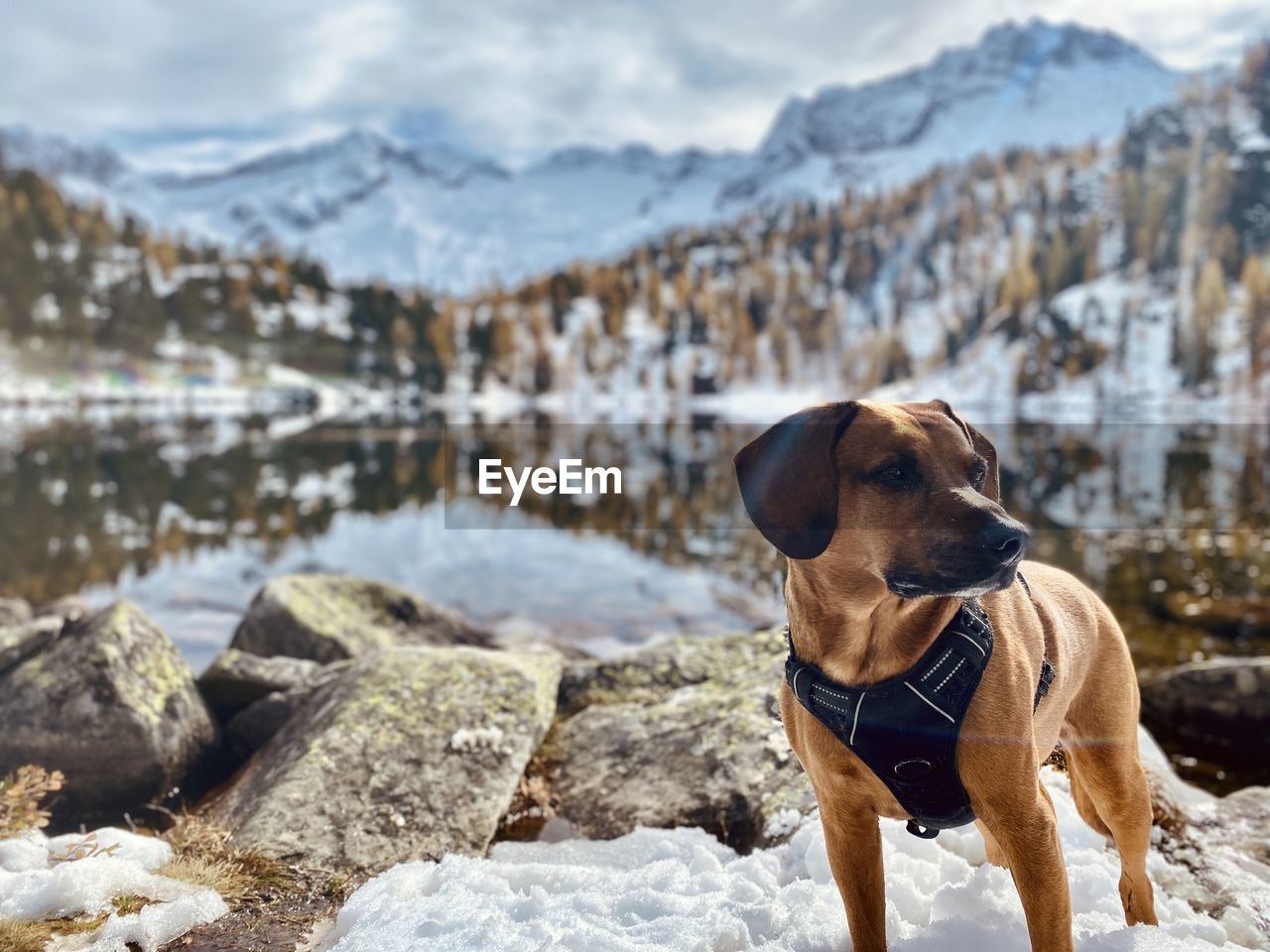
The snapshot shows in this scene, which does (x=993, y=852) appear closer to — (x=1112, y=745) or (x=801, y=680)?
(x=1112, y=745)

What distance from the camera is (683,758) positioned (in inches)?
242

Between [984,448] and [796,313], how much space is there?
183614mm

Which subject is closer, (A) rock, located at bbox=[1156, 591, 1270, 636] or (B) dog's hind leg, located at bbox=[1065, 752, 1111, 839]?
(B) dog's hind leg, located at bbox=[1065, 752, 1111, 839]

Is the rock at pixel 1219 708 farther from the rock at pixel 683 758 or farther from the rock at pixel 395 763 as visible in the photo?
the rock at pixel 395 763

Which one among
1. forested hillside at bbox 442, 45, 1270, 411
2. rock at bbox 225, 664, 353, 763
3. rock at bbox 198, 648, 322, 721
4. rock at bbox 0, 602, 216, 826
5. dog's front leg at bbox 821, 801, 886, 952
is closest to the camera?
dog's front leg at bbox 821, 801, 886, 952

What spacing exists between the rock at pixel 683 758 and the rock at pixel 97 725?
290 cm

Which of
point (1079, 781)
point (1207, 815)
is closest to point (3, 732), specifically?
point (1079, 781)

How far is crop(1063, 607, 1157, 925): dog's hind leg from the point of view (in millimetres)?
3734

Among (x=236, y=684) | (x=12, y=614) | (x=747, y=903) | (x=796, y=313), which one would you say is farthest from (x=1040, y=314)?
(x=747, y=903)

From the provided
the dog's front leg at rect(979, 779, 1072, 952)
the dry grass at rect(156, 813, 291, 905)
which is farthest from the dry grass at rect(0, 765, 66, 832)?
the dog's front leg at rect(979, 779, 1072, 952)

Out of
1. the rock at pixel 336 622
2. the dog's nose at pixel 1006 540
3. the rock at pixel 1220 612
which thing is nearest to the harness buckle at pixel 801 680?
the dog's nose at pixel 1006 540

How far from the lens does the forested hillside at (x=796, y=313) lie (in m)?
98.1

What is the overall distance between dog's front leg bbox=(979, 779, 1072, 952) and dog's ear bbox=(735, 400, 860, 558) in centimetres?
118

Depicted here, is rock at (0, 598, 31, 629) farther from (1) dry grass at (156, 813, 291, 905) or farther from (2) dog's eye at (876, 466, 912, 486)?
(2) dog's eye at (876, 466, 912, 486)
